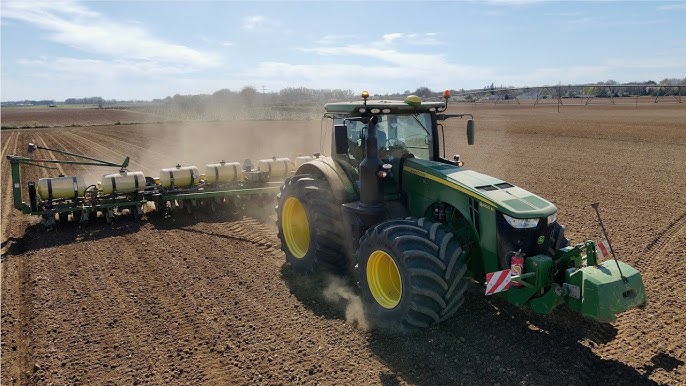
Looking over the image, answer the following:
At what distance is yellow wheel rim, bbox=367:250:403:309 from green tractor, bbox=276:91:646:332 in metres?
0.01

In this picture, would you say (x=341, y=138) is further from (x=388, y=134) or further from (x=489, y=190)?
(x=489, y=190)

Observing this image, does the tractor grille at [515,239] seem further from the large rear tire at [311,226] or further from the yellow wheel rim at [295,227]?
the yellow wheel rim at [295,227]

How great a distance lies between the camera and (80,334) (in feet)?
18.6

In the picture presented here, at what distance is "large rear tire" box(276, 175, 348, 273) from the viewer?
6766 mm

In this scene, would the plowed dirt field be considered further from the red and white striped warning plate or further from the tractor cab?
the tractor cab

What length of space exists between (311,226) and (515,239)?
9.11 feet

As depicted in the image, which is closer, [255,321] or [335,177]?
[255,321]

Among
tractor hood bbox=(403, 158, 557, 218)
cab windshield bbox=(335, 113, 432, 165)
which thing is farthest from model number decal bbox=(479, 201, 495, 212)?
cab windshield bbox=(335, 113, 432, 165)

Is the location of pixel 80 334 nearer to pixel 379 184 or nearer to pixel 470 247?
pixel 379 184

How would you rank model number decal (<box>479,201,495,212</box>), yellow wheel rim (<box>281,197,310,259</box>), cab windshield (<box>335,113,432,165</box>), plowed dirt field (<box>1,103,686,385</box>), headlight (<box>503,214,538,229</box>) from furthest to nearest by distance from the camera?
1. yellow wheel rim (<box>281,197,310,259</box>)
2. cab windshield (<box>335,113,432,165</box>)
3. model number decal (<box>479,201,495,212</box>)
4. headlight (<box>503,214,538,229</box>)
5. plowed dirt field (<box>1,103,686,385</box>)

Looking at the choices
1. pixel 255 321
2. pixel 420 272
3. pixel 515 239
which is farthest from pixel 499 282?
pixel 255 321

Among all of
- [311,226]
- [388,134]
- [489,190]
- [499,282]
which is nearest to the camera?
[499,282]

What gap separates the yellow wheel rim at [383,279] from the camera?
18.5ft

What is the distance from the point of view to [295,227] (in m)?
7.84
